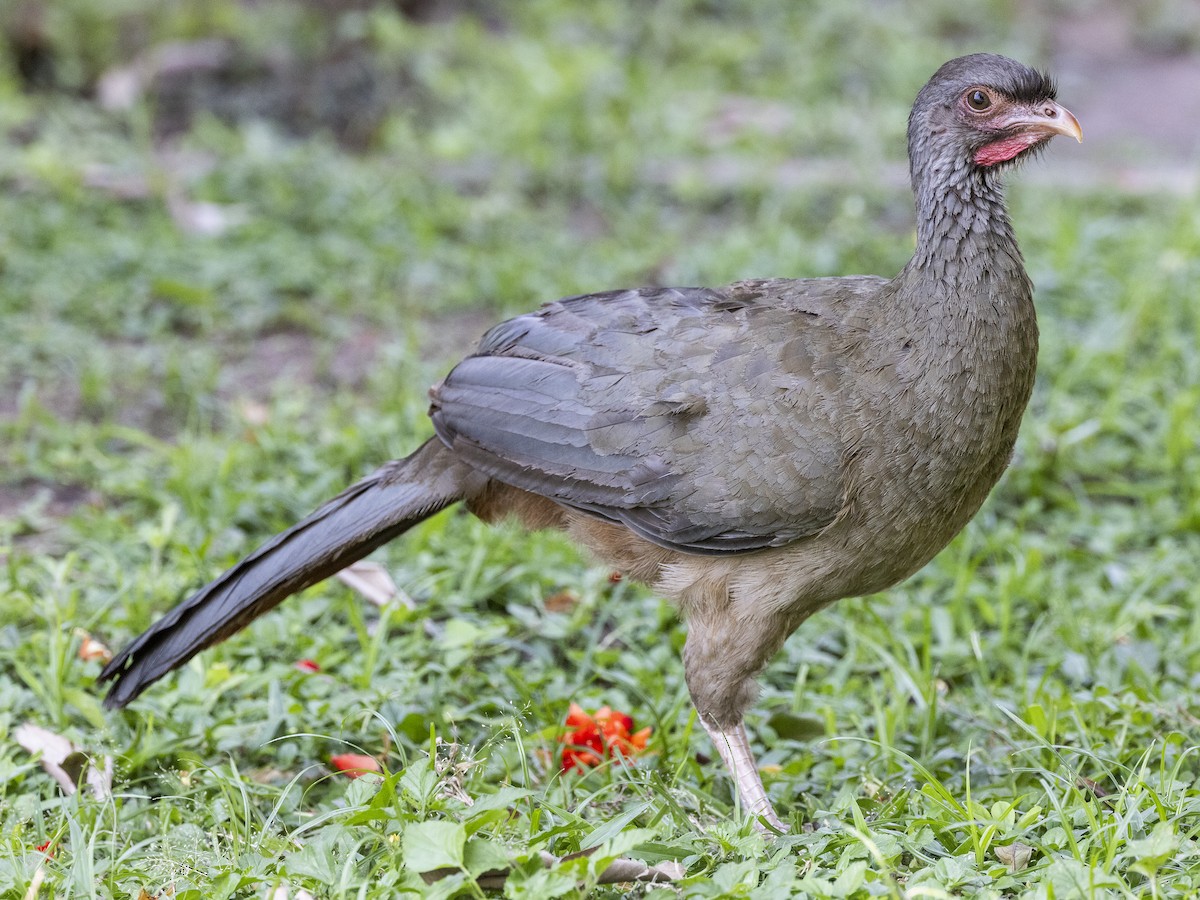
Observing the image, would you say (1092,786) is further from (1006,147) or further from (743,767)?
(1006,147)

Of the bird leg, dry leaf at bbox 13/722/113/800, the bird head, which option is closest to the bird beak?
the bird head

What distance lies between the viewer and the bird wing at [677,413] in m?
3.44

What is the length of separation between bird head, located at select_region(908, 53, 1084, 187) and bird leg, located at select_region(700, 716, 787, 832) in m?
1.55

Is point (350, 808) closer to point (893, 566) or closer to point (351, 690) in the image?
point (351, 690)

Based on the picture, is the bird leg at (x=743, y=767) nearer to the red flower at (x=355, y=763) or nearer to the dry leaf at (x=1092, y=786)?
the dry leaf at (x=1092, y=786)

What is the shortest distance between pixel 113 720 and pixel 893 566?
7.11ft

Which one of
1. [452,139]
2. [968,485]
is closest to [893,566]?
[968,485]

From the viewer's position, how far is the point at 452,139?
25.9 ft

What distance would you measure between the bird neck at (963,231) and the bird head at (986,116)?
0.02 metres

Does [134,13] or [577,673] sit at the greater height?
[134,13]

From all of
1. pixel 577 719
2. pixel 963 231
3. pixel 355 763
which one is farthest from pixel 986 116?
pixel 355 763

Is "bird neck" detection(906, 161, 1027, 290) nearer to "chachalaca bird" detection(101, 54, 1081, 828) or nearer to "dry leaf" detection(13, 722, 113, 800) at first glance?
"chachalaca bird" detection(101, 54, 1081, 828)

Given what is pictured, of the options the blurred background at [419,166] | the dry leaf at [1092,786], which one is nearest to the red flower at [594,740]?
the dry leaf at [1092,786]

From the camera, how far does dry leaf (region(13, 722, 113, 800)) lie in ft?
11.3
